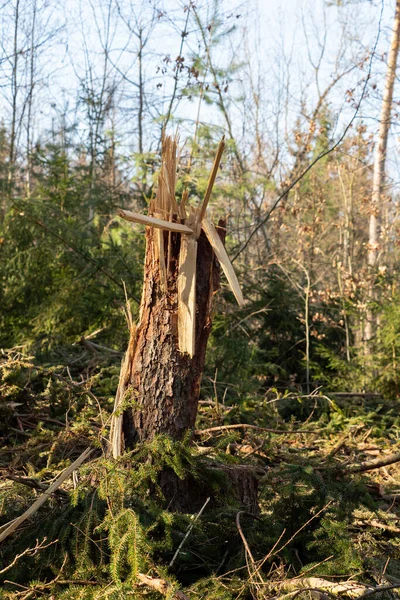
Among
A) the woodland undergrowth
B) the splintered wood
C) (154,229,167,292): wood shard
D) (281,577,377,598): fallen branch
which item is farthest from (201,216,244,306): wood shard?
(281,577,377,598): fallen branch

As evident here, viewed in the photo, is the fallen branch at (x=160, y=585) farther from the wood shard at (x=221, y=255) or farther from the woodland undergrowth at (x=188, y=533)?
the wood shard at (x=221, y=255)

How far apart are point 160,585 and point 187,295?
1.32 metres

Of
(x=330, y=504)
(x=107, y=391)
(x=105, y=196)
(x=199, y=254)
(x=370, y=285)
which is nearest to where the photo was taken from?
(x=330, y=504)

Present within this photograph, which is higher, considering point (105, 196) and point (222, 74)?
point (222, 74)

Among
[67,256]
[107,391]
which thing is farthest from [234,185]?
[107,391]

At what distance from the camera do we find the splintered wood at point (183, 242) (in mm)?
2969

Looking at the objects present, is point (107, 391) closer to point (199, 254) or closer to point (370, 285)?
point (199, 254)

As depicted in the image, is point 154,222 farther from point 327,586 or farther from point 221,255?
point 327,586

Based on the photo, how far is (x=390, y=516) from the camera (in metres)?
2.96

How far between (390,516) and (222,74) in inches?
403

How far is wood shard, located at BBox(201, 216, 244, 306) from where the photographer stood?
3018 millimetres

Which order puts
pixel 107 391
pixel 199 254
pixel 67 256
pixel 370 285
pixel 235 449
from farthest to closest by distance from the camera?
pixel 370 285, pixel 67 256, pixel 107 391, pixel 235 449, pixel 199 254

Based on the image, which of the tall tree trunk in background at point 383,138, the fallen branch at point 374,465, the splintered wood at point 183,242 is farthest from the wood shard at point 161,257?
the tall tree trunk in background at point 383,138

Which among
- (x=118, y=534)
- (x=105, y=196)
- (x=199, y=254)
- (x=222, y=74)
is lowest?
(x=118, y=534)
